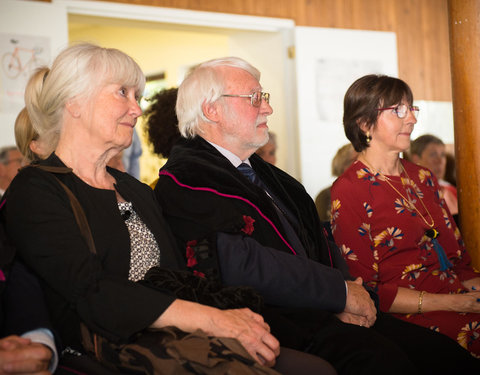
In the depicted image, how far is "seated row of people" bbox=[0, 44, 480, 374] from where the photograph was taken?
1.58 m

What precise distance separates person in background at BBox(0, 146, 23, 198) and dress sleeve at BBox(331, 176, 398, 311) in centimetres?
251

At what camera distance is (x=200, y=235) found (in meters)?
2.00

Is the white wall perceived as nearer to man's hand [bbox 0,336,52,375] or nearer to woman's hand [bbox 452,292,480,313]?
man's hand [bbox 0,336,52,375]

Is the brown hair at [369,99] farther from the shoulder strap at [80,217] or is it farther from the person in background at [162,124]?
the shoulder strap at [80,217]

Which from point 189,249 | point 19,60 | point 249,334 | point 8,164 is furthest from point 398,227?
point 19,60

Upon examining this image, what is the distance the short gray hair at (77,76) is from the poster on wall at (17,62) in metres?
2.49

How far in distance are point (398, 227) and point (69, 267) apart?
4.74 ft

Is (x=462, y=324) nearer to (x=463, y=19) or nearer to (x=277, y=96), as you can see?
(x=463, y=19)

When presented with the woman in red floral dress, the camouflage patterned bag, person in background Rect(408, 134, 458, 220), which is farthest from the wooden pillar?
person in background Rect(408, 134, 458, 220)

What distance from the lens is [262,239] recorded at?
82.4 inches

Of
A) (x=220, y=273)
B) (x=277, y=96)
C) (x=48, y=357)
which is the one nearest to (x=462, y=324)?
(x=220, y=273)

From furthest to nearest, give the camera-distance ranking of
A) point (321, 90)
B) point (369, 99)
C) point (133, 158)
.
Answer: point (321, 90) → point (133, 158) → point (369, 99)

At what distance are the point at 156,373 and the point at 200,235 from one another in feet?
2.03

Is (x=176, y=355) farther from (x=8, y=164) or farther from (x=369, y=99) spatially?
(x=8, y=164)
